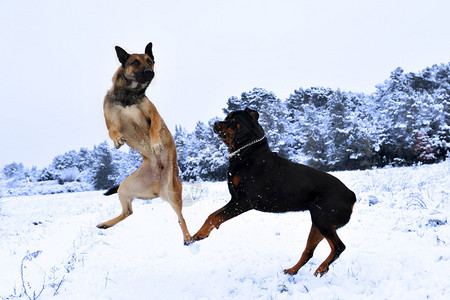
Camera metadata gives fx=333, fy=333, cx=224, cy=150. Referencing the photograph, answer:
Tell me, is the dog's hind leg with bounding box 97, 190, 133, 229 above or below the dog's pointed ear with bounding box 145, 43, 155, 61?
below

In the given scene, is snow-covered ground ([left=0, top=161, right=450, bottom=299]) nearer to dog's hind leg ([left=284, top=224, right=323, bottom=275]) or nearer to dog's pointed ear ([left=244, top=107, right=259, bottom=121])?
dog's hind leg ([left=284, top=224, right=323, bottom=275])

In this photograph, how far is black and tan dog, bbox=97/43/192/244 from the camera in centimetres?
273

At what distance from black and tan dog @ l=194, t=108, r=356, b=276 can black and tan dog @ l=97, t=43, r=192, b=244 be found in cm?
49

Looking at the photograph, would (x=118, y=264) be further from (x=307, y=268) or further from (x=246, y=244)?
(x=307, y=268)

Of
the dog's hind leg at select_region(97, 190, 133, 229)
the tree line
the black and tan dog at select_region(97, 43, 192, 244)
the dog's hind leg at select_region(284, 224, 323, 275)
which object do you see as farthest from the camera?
the tree line

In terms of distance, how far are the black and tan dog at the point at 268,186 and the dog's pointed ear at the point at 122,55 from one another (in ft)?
3.36

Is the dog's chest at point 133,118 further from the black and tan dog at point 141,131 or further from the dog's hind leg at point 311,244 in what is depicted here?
the dog's hind leg at point 311,244

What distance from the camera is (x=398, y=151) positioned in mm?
30078

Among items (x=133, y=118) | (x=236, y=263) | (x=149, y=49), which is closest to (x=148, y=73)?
(x=149, y=49)

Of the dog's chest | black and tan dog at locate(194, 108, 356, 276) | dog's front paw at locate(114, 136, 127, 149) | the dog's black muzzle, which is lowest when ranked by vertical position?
black and tan dog at locate(194, 108, 356, 276)

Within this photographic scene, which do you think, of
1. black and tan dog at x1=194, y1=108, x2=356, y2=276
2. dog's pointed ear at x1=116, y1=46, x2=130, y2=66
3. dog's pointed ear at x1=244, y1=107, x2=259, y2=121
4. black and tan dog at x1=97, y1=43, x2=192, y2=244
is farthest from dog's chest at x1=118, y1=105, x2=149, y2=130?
dog's pointed ear at x1=244, y1=107, x2=259, y2=121

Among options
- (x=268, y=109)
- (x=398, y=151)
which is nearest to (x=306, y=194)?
(x=268, y=109)

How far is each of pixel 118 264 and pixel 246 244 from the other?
85.2 inches

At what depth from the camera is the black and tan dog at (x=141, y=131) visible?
2730 millimetres
